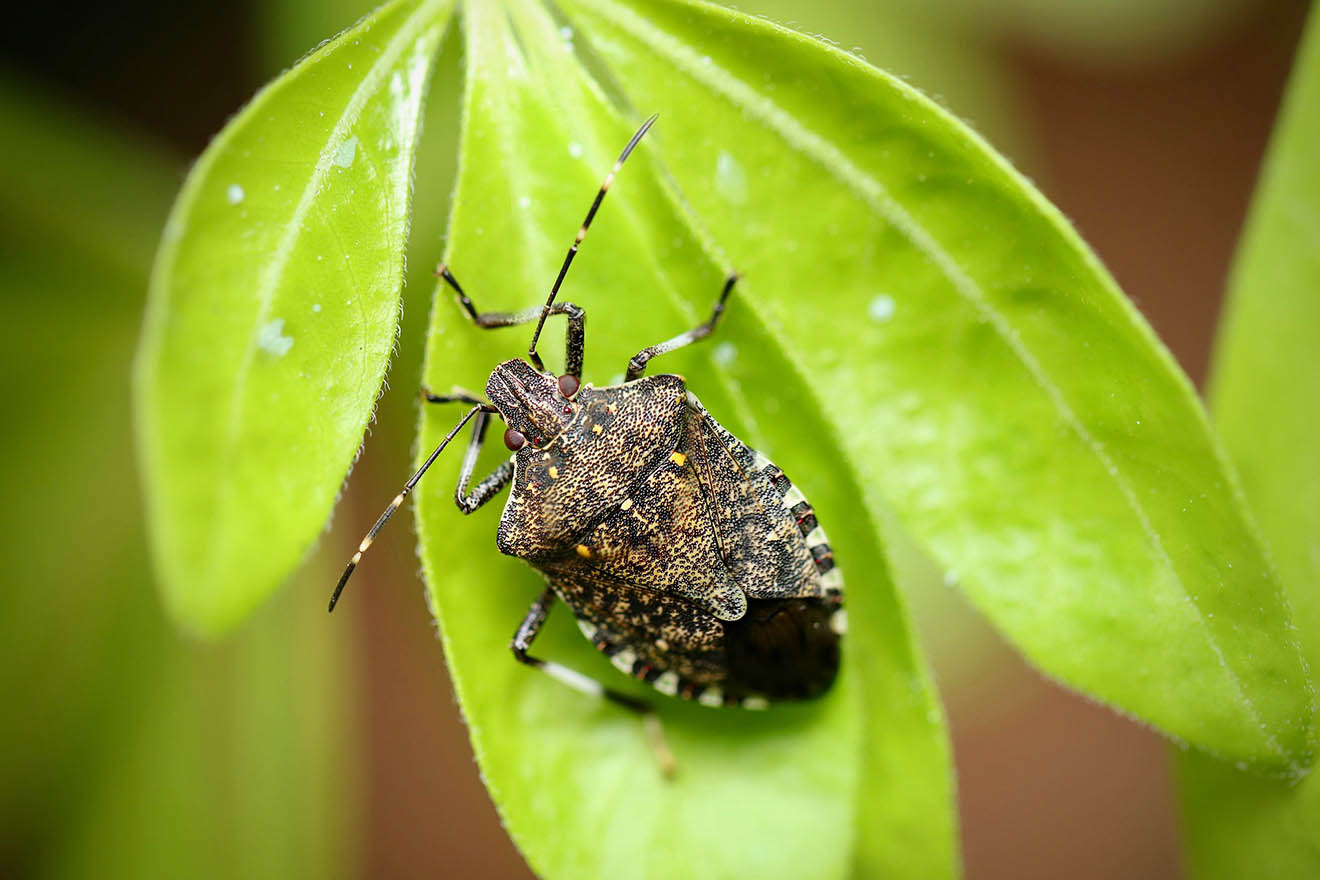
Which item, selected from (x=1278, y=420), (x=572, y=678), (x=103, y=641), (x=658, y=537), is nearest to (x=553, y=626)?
(x=572, y=678)

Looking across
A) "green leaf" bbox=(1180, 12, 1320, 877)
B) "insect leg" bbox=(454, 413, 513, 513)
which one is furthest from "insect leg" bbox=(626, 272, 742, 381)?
"green leaf" bbox=(1180, 12, 1320, 877)

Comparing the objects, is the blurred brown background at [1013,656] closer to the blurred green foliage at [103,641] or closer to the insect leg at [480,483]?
the blurred green foliage at [103,641]

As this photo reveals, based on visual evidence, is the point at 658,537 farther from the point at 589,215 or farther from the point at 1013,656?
the point at 1013,656

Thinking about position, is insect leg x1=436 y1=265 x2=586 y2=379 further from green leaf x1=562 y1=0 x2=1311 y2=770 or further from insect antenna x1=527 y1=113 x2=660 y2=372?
green leaf x1=562 y1=0 x2=1311 y2=770

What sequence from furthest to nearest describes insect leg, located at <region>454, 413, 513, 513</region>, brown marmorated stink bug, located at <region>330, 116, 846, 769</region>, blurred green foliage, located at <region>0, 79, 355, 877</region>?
blurred green foliage, located at <region>0, 79, 355, 877</region>, brown marmorated stink bug, located at <region>330, 116, 846, 769</region>, insect leg, located at <region>454, 413, 513, 513</region>

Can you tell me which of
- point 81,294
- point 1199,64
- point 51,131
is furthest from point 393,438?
point 1199,64

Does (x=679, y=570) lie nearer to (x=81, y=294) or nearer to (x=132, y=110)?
(x=81, y=294)

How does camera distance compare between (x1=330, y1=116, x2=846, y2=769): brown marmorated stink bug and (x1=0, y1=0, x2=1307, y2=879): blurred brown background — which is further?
(x1=0, y1=0, x2=1307, y2=879): blurred brown background
